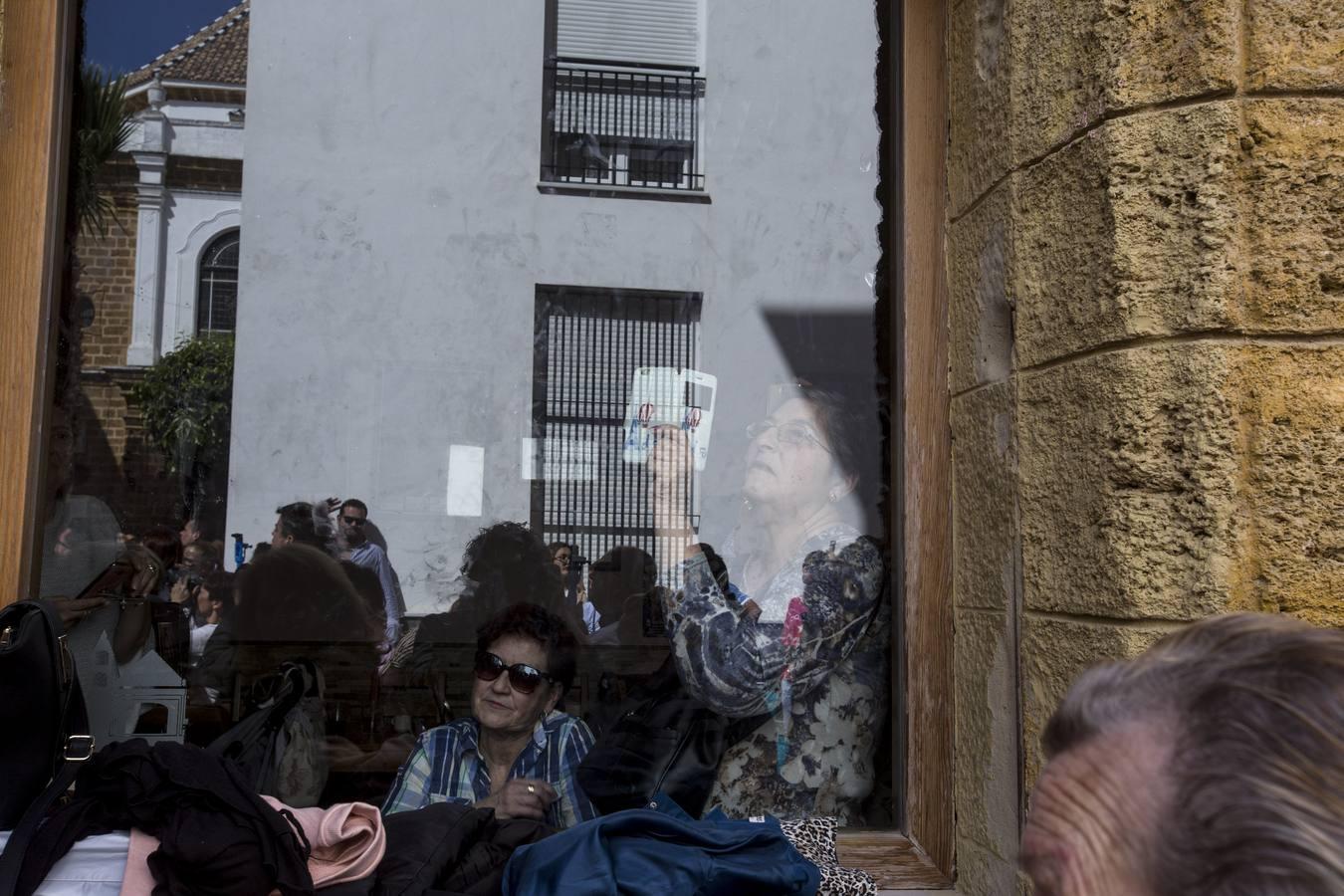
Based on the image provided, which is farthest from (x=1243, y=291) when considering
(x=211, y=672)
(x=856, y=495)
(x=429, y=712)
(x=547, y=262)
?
(x=211, y=672)

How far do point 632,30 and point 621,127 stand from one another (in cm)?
26

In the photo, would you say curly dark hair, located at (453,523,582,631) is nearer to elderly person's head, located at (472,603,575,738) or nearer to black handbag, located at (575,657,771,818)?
elderly person's head, located at (472,603,575,738)

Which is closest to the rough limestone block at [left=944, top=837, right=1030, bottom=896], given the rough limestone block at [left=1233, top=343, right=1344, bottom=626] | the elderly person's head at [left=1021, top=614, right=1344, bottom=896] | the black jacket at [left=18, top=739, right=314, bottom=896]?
the rough limestone block at [left=1233, top=343, right=1344, bottom=626]

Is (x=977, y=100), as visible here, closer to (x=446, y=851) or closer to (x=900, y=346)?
(x=900, y=346)

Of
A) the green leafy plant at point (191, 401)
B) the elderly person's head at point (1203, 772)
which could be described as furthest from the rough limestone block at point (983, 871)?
the green leafy plant at point (191, 401)

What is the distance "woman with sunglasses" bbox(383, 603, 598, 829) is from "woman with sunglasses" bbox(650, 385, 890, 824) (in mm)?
291

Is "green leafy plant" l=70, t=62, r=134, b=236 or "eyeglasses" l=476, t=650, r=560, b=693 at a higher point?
"green leafy plant" l=70, t=62, r=134, b=236

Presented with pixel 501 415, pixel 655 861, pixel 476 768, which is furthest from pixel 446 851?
pixel 501 415

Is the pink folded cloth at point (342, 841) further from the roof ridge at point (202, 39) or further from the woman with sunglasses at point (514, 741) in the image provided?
the roof ridge at point (202, 39)

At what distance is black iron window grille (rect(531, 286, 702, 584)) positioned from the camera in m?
2.84

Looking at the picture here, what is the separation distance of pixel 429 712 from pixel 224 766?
768 mm

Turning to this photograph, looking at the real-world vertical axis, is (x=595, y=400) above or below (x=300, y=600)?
above

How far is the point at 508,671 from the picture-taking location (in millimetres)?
2779

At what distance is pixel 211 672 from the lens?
105 inches
